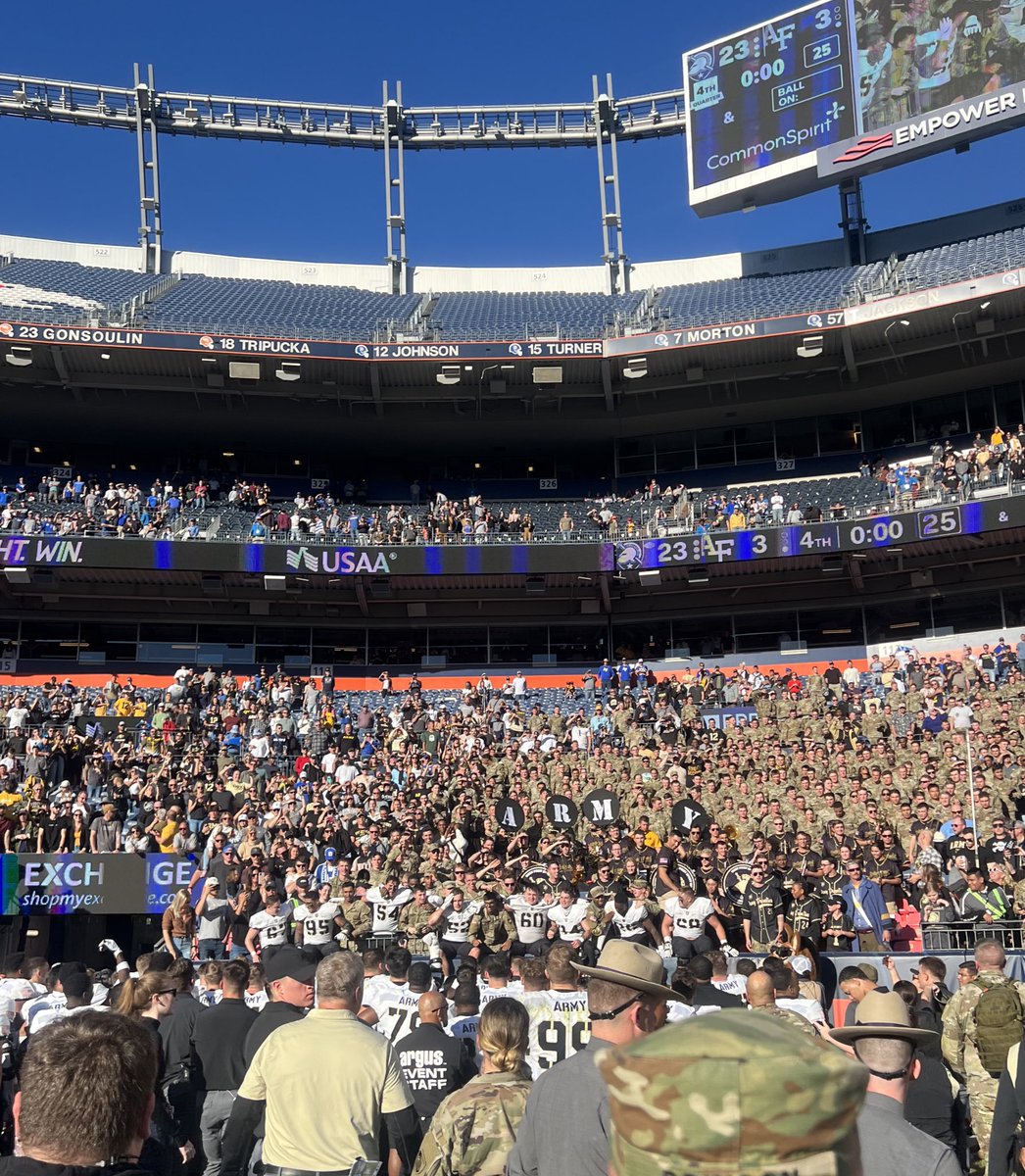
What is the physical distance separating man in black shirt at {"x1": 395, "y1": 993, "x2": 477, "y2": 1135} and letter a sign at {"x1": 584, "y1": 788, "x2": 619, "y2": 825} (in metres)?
13.5

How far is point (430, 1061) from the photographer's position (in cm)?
631

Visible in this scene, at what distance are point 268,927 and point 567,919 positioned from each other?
3772mm

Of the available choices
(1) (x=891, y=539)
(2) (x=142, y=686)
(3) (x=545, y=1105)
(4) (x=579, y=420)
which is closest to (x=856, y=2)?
(4) (x=579, y=420)

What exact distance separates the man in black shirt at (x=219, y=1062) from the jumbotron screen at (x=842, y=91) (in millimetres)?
36671

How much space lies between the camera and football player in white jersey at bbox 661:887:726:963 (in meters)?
13.6

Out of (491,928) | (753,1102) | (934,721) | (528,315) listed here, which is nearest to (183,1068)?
(753,1102)

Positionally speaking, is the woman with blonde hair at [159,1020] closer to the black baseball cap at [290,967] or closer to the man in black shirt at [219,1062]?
the man in black shirt at [219,1062]

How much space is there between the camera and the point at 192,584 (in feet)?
114

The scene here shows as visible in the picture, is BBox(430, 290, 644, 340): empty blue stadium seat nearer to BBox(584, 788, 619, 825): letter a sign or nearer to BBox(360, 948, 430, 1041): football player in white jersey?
BBox(584, 788, 619, 825): letter a sign

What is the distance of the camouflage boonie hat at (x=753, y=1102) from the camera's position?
52.7 inches

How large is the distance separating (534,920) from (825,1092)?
531 inches

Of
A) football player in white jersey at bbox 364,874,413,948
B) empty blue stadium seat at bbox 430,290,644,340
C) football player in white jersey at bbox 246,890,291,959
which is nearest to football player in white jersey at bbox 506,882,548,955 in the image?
football player in white jersey at bbox 364,874,413,948

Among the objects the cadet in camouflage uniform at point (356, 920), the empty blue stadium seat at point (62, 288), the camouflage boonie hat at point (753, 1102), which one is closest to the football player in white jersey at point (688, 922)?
the cadet in camouflage uniform at point (356, 920)

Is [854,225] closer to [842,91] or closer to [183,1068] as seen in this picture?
[842,91]
